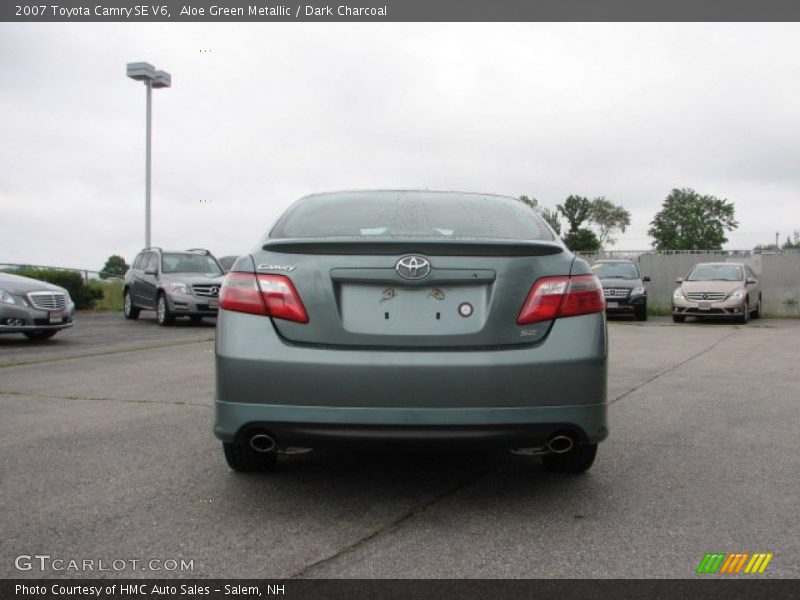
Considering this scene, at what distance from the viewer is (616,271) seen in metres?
22.1

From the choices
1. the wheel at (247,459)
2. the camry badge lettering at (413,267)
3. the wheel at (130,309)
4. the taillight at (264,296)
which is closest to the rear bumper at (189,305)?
the wheel at (130,309)

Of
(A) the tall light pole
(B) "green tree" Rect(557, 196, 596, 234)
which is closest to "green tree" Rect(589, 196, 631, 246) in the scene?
(B) "green tree" Rect(557, 196, 596, 234)

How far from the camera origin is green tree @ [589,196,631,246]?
12875 cm

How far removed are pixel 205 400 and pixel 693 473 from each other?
3959 mm

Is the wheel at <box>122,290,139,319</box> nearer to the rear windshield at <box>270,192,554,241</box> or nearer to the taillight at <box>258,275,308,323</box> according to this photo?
the rear windshield at <box>270,192,554,241</box>

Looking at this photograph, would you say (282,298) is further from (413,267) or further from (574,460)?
(574,460)

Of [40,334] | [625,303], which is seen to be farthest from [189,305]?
[625,303]

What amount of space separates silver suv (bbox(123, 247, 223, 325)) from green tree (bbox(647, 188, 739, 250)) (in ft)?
320

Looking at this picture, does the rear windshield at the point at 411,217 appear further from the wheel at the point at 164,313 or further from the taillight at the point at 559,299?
the wheel at the point at 164,313

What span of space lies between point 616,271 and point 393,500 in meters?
19.2

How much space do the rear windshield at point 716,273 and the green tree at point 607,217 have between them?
355ft

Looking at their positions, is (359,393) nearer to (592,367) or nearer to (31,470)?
(592,367)

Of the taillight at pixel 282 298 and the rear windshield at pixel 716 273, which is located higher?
the taillight at pixel 282 298

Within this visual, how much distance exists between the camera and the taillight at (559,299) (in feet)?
11.8
